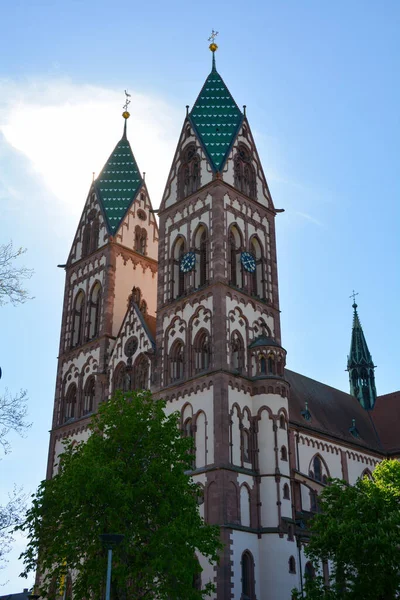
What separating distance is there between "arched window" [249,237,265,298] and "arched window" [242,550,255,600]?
47.3ft

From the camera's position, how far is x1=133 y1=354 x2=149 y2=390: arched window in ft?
133

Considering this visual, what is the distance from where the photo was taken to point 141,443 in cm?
2672

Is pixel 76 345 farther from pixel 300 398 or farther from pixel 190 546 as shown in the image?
pixel 190 546

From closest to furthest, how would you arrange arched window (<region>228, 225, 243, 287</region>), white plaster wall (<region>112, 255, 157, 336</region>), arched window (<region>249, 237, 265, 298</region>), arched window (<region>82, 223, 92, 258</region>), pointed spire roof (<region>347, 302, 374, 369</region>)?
arched window (<region>228, 225, 243, 287</region>) → arched window (<region>249, 237, 265, 298</region>) → white plaster wall (<region>112, 255, 157, 336</region>) → arched window (<region>82, 223, 92, 258</region>) → pointed spire roof (<region>347, 302, 374, 369</region>)

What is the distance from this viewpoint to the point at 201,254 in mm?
41375

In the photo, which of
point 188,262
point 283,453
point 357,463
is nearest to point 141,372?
point 188,262

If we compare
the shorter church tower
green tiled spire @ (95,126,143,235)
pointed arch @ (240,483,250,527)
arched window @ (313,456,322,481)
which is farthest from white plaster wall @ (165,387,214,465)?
the shorter church tower

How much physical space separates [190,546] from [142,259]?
89.6 feet

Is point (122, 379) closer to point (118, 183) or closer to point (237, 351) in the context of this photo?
point (237, 351)

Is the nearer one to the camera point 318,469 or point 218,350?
point 218,350

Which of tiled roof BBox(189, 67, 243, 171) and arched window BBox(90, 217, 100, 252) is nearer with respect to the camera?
tiled roof BBox(189, 67, 243, 171)

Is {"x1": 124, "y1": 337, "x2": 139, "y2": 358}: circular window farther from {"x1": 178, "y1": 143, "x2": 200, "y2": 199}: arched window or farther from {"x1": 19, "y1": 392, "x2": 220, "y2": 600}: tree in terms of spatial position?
{"x1": 19, "y1": 392, "x2": 220, "y2": 600}: tree

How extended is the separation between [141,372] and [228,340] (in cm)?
652

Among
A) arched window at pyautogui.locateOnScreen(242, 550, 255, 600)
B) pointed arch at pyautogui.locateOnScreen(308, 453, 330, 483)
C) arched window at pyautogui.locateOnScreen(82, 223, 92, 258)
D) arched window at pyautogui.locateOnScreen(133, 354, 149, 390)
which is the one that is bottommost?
arched window at pyautogui.locateOnScreen(242, 550, 255, 600)
